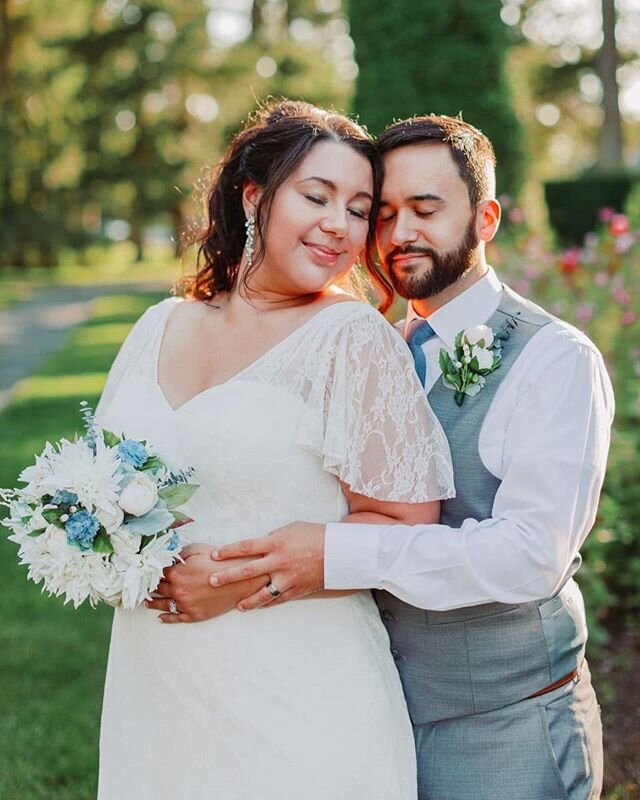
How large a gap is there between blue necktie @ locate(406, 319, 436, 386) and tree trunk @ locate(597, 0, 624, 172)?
19704 mm

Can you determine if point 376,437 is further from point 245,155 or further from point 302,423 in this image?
point 245,155

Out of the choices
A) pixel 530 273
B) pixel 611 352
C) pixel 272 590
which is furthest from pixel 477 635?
pixel 530 273

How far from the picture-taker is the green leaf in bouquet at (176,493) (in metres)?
2.23

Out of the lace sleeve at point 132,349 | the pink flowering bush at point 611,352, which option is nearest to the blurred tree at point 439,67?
the pink flowering bush at point 611,352

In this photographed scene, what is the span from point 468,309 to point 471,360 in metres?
0.24

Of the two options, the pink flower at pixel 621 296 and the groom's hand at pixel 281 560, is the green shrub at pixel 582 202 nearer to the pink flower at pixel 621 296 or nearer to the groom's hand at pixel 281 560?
the pink flower at pixel 621 296

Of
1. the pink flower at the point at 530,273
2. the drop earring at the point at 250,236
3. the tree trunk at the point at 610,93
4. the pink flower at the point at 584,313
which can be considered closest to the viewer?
the drop earring at the point at 250,236

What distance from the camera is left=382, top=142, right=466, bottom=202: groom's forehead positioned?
8.16ft

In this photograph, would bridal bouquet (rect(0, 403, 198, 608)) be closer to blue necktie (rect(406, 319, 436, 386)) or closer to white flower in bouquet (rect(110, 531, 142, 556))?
white flower in bouquet (rect(110, 531, 142, 556))

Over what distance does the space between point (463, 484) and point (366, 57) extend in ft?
30.2

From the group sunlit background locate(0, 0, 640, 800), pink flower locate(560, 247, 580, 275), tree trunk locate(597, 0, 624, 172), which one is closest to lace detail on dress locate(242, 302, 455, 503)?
sunlit background locate(0, 0, 640, 800)

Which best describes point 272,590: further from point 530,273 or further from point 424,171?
point 530,273

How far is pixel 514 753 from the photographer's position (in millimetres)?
2381

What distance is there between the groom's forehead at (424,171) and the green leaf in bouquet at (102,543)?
1.04 m
